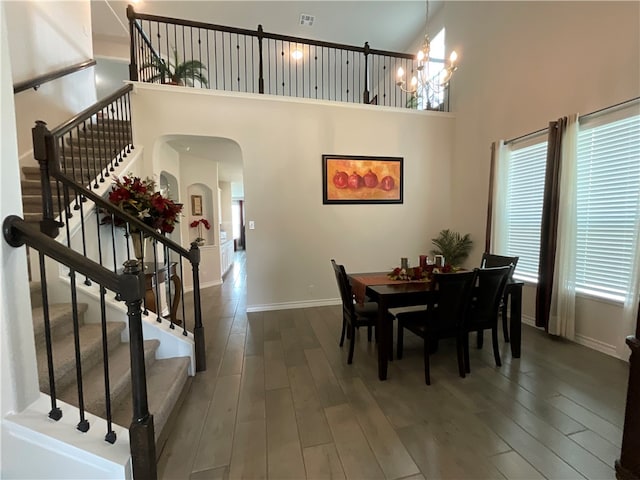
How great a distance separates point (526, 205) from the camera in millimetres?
3713

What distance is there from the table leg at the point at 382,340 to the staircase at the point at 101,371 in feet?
5.16

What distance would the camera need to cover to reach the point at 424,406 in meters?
2.04

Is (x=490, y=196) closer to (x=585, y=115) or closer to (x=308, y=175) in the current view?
(x=585, y=115)

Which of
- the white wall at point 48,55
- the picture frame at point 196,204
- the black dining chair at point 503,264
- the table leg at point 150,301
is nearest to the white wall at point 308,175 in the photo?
the white wall at point 48,55

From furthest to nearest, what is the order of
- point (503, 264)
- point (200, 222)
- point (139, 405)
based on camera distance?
point (200, 222), point (503, 264), point (139, 405)

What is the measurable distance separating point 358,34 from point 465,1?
212 centimetres

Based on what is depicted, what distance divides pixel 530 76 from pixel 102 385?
17.2 feet

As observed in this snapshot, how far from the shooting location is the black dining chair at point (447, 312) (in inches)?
87.7

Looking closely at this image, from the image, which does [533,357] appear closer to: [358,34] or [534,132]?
[534,132]

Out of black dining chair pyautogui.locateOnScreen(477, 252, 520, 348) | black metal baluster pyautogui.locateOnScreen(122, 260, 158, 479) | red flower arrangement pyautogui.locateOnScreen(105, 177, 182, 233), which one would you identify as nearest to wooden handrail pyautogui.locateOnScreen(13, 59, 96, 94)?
red flower arrangement pyautogui.locateOnScreen(105, 177, 182, 233)

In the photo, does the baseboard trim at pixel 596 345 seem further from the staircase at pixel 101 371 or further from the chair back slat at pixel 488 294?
the staircase at pixel 101 371

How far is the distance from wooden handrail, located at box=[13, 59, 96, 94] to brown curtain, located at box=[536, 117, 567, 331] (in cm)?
572

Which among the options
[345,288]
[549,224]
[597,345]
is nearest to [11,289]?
[345,288]

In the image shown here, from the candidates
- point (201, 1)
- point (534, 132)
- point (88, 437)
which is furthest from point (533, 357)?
point (201, 1)
